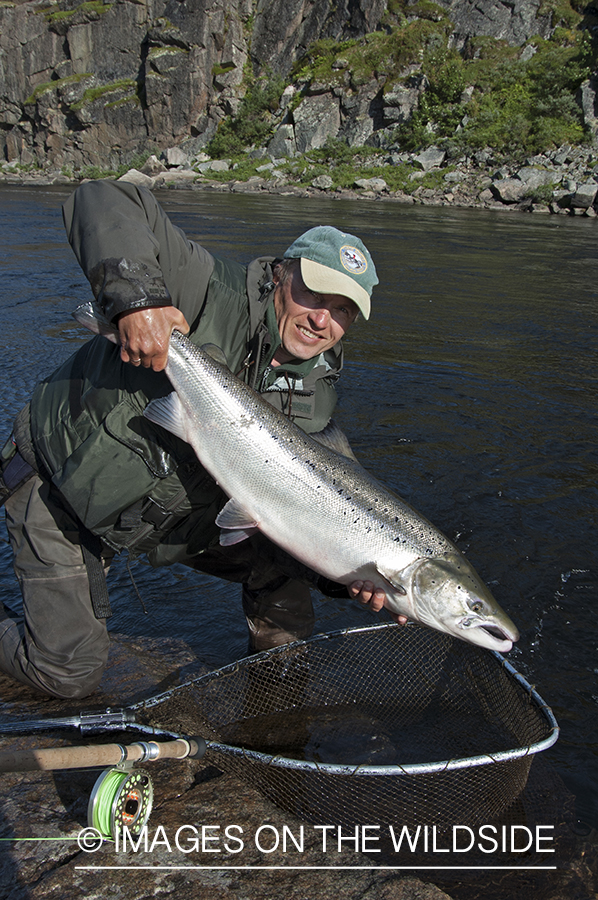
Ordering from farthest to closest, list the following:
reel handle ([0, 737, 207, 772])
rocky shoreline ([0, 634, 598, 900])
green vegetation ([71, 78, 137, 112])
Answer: green vegetation ([71, 78, 137, 112]), reel handle ([0, 737, 207, 772]), rocky shoreline ([0, 634, 598, 900])

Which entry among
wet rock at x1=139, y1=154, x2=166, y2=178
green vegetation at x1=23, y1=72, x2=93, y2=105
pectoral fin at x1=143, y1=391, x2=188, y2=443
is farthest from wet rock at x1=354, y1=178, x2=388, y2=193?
green vegetation at x1=23, y1=72, x2=93, y2=105

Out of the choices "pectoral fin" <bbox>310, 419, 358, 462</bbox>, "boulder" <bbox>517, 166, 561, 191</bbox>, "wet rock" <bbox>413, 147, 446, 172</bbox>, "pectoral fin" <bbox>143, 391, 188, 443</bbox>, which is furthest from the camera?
"wet rock" <bbox>413, 147, 446, 172</bbox>

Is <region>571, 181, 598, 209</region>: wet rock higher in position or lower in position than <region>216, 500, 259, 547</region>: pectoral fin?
higher

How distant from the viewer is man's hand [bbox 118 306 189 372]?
2295 millimetres

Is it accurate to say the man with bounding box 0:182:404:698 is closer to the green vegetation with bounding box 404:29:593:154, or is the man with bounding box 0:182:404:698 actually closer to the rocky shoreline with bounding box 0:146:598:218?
the rocky shoreline with bounding box 0:146:598:218

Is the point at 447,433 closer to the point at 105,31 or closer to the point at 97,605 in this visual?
the point at 97,605

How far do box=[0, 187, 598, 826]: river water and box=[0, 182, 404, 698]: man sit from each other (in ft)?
2.89

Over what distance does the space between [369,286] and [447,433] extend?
4.07m

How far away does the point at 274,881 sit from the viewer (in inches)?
78.1

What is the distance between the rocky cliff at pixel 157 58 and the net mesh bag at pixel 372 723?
208 feet

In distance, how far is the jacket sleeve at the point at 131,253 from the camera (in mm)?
2271

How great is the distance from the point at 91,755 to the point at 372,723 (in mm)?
1500

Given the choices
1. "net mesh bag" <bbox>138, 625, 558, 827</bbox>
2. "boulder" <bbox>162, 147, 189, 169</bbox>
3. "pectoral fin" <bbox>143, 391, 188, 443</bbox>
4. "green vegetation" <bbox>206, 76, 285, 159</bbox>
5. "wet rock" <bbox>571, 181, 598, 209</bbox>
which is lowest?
"net mesh bag" <bbox>138, 625, 558, 827</bbox>

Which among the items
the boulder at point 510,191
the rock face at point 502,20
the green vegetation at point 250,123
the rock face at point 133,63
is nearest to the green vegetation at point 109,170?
the rock face at point 133,63
